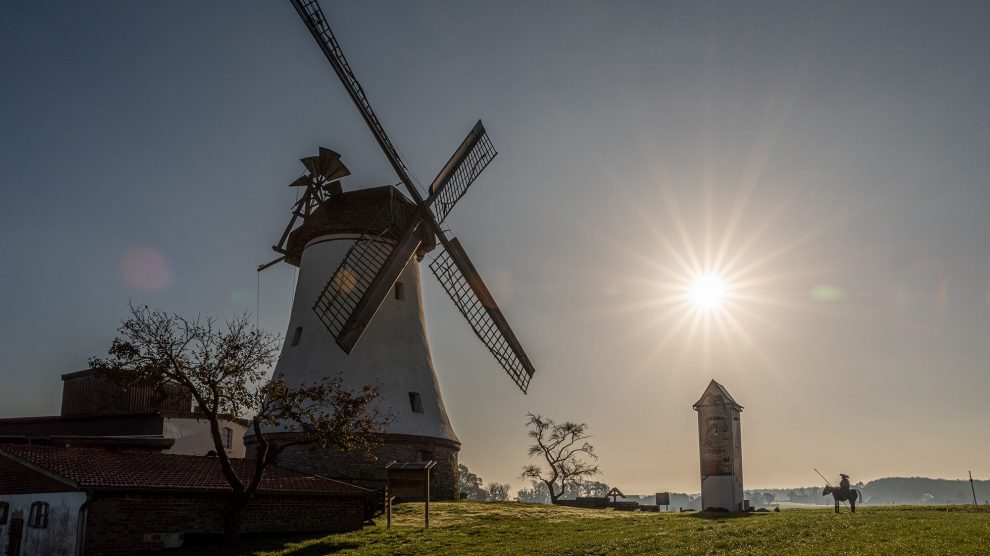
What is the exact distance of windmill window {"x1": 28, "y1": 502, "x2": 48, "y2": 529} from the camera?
1955cm

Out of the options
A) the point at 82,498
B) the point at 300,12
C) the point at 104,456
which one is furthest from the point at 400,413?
the point at 300,12

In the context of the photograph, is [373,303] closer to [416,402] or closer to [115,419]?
[416,402]

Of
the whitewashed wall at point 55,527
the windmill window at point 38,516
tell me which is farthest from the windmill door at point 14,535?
the windmill window at point 38,516

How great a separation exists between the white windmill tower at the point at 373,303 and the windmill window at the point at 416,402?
0.16ft

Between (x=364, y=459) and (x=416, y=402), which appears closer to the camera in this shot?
(x=364, y=459)

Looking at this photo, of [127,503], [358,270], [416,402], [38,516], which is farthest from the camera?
[416,402]

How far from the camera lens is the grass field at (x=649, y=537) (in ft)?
53.7

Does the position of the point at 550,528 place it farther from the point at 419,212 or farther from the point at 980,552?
the point at 419,212

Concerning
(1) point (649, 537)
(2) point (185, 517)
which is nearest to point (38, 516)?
(2) point (185, 517)

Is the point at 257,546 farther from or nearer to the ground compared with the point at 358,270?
nearer to the ground

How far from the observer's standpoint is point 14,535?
67.7 feet

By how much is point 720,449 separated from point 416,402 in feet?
41.0

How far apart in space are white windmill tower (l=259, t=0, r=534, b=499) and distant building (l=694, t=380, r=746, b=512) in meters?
7.89

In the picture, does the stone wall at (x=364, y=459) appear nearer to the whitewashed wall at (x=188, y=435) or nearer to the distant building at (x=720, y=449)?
the whitewashed wall at (x=188, y=435)
